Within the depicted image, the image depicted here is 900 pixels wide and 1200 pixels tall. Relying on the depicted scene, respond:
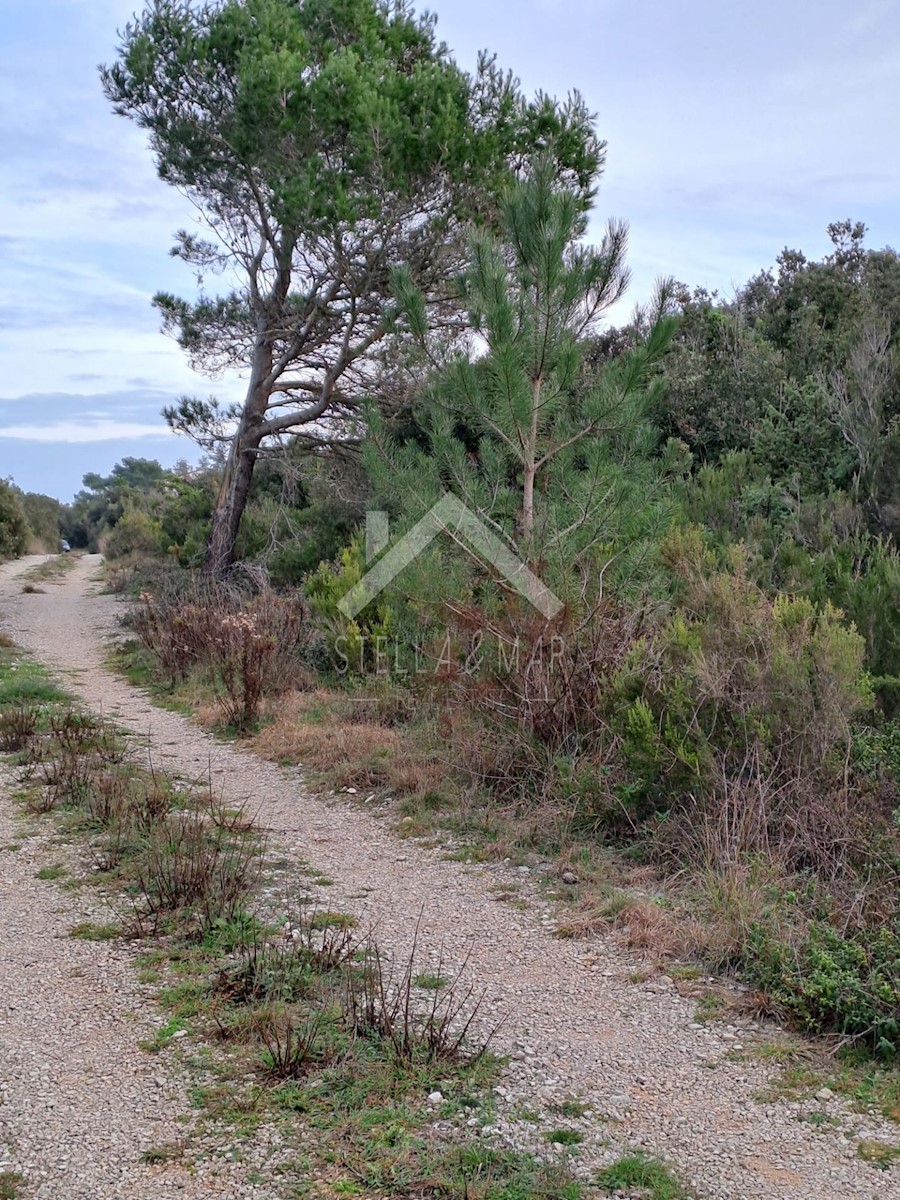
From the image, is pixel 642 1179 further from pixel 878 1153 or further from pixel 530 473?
pixel 530 473

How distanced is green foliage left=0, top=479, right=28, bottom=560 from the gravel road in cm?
3345

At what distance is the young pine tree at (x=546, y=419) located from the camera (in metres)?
6.68

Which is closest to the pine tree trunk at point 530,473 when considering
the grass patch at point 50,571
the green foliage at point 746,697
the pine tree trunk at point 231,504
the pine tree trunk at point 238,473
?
the green foliage at point 746,697

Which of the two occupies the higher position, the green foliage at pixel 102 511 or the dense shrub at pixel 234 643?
the green foliage at pixel 102 511

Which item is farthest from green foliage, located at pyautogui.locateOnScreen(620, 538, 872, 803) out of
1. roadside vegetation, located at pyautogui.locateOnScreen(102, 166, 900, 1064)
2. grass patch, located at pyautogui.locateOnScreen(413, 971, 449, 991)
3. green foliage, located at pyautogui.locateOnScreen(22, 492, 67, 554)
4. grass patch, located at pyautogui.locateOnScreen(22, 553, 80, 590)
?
green foliage, located at pyautogui.locateOnScreen(22, 492, 67, 554)

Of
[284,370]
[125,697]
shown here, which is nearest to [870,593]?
[125,697]

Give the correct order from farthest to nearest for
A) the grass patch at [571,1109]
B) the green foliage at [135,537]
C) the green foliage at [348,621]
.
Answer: the green foliage at [135,537] → the green foliage at [348,621] → the grass patch at [571,1109]

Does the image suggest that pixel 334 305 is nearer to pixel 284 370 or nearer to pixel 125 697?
pixel 284 370

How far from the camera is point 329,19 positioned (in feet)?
45.9

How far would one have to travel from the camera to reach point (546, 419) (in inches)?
284

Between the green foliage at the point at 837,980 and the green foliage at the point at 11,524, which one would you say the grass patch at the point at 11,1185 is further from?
the green foliage at the point at 11,524

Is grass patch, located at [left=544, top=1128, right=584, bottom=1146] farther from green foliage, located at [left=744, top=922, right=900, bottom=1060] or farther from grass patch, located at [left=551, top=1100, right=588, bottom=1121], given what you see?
green foliage, located at [left=744, top=922, right=900, bottom=1060]

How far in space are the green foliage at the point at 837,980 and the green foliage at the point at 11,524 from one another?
36.0 meters

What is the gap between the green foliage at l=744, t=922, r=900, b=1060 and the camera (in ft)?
11.8
